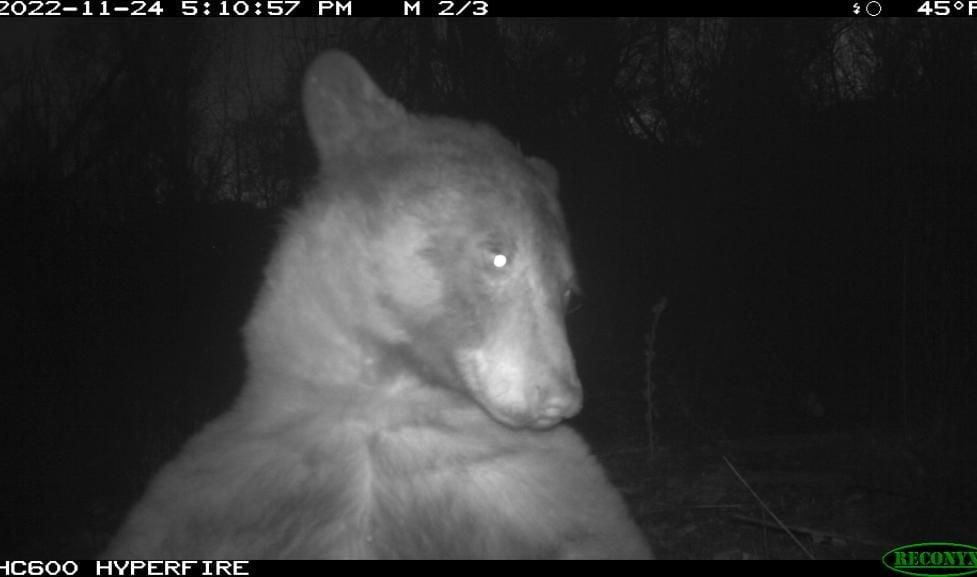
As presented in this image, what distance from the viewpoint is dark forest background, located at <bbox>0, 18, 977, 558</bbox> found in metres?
3.38

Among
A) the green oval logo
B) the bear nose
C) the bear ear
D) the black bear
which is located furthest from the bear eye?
the green oval logo

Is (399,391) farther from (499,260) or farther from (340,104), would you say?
(340,104)

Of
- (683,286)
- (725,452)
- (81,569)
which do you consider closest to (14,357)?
(81,569)

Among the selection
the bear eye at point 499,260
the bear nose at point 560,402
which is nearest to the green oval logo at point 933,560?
the bear nose at point 560,402

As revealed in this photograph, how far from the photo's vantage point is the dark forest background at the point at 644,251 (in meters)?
3.38

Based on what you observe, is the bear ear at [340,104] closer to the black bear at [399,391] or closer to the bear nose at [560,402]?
the black bear at [399,391]

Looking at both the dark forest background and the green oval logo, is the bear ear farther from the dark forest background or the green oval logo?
the green oval logo

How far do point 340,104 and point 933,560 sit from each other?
6.23ft

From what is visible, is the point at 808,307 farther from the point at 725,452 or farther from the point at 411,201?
the point at 411,201

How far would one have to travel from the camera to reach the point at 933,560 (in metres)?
1.71

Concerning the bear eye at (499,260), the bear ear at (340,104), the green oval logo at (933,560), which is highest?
the bear ear at (340,104)

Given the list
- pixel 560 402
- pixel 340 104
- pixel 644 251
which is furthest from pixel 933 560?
pixel 644 251

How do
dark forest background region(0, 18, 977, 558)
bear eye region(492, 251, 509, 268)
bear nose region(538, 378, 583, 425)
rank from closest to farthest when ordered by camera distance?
bear nose region(538, 378, 583, 425), bear eye region(492, 251, 509, 268), dark forest background region(0, 18, 977, 558)

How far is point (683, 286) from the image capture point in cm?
613
